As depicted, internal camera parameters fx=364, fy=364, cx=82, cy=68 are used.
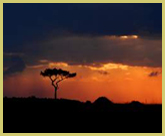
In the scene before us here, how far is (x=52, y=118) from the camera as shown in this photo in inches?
1393

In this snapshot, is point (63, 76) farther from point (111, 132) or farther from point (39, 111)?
point (111, 132)

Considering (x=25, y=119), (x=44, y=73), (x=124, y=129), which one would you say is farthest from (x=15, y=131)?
(x=44, y=73)

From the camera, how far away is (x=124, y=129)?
31562 mm

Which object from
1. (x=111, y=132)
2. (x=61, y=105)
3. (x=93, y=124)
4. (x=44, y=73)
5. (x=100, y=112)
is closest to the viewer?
(x=111, y=132)

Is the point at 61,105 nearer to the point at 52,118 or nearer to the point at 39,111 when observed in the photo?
the point at 39,111

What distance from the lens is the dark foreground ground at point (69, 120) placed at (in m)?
31.4

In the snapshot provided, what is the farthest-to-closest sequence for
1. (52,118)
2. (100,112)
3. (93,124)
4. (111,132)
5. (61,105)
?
1. (61,105)
2. (100,112)
3. (52,118)
4. (93,124)
5. (111,132)

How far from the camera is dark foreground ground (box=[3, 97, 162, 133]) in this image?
3138cm

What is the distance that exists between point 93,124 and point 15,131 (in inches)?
276

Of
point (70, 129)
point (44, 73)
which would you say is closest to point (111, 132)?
point (70, 129)

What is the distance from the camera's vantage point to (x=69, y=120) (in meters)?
34.5

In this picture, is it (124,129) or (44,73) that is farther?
(44,73)

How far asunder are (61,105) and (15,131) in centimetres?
1282

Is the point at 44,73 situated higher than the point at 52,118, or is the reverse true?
the point at 44,73
